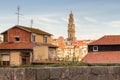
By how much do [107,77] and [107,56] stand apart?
35009 mm

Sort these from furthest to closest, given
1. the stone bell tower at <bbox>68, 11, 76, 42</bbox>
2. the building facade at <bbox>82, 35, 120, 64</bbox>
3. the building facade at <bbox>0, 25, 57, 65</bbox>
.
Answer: the stone bell tower at <bbox>68, 11, 76, 42</bbox>
the building facade at <bbox>82, 35, 120, 64</bbox>
the building facade at <bbox>0, 25, 57, 65</bbox>

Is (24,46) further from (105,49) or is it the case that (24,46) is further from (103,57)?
(105,49)

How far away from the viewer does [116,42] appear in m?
44.8

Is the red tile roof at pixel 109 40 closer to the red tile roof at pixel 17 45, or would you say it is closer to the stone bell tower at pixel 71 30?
the red tile roof at pixel 17 45

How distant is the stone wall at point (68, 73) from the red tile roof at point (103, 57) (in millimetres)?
31845

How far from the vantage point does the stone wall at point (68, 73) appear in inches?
324

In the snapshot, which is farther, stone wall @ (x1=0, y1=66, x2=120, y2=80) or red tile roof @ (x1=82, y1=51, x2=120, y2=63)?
red tile roof @ (x1=82, y1=51, x2=120, y2=63)

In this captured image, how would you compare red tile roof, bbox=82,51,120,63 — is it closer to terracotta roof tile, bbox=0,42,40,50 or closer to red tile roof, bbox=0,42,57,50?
red tile roof, bbox=0,42,57,50

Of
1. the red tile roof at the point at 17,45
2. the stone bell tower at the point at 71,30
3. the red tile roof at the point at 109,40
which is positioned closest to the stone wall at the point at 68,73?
the red tile roof at the point at 17,45

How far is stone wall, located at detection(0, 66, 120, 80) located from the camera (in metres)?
8.22

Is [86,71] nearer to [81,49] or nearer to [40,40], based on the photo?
[40,40]

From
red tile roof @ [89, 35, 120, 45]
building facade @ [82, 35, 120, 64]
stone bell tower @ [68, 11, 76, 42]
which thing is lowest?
building facade @ [82, 35, 120, 64]

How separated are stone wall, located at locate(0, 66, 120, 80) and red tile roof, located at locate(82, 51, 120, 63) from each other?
104 ft

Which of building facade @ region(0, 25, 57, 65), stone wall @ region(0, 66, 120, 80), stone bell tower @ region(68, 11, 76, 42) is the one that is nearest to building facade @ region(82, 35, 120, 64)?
building facade @ region(0, 25, 57, 65)
